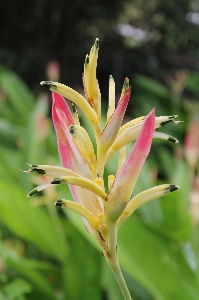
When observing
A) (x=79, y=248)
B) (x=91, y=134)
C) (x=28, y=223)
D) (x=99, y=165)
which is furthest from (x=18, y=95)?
(x=99, y=165)

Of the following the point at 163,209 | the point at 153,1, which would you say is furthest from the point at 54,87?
the point at 153,1

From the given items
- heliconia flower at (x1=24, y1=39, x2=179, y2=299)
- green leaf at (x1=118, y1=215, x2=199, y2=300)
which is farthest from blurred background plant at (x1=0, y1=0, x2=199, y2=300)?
heliconia flower at (x1=24, y1=39, x2=179, y2=299)

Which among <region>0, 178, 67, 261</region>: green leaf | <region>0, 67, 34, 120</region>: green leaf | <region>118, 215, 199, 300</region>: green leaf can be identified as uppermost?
<region>0, 67, 34, 120</region>: green leaf

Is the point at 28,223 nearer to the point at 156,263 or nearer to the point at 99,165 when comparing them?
the point at 156,263

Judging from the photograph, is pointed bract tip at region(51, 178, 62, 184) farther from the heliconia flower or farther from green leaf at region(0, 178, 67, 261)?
green leaf at region(0, 178, 67, 261)

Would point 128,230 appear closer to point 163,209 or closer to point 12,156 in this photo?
point 163,209
